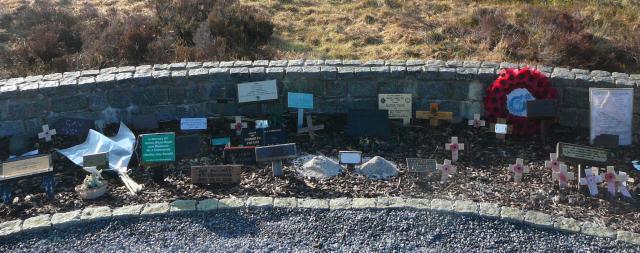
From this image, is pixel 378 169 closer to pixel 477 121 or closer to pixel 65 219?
pixel 477 121

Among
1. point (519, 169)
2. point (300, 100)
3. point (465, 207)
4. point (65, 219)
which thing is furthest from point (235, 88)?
point (519, 169)

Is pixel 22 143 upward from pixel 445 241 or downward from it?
upward

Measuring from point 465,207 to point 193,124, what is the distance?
9.93 feet

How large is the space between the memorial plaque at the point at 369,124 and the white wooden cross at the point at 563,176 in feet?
5.69

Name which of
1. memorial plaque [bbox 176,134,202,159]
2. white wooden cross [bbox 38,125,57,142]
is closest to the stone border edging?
memorial plaque [bbox 176,134,202,159]

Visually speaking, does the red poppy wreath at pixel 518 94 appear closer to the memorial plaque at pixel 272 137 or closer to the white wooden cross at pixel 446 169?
the white wooden cross at pixel 446 169

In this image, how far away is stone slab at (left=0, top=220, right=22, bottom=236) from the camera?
5336 mm

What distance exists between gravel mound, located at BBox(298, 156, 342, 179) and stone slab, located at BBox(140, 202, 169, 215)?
129 cm

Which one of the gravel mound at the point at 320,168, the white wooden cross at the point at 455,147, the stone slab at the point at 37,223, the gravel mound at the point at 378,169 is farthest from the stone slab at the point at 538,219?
the stone slab at the point at 37,223

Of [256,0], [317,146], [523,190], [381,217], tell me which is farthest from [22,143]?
[256,0]

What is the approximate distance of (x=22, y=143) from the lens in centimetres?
679

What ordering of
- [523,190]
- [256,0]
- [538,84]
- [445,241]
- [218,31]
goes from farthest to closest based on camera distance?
[256,0], [218,31], [538,84], [523,190], [445,241]

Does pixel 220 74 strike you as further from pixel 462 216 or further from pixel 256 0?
pixel 256 0

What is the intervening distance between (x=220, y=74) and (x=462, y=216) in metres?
3.03
